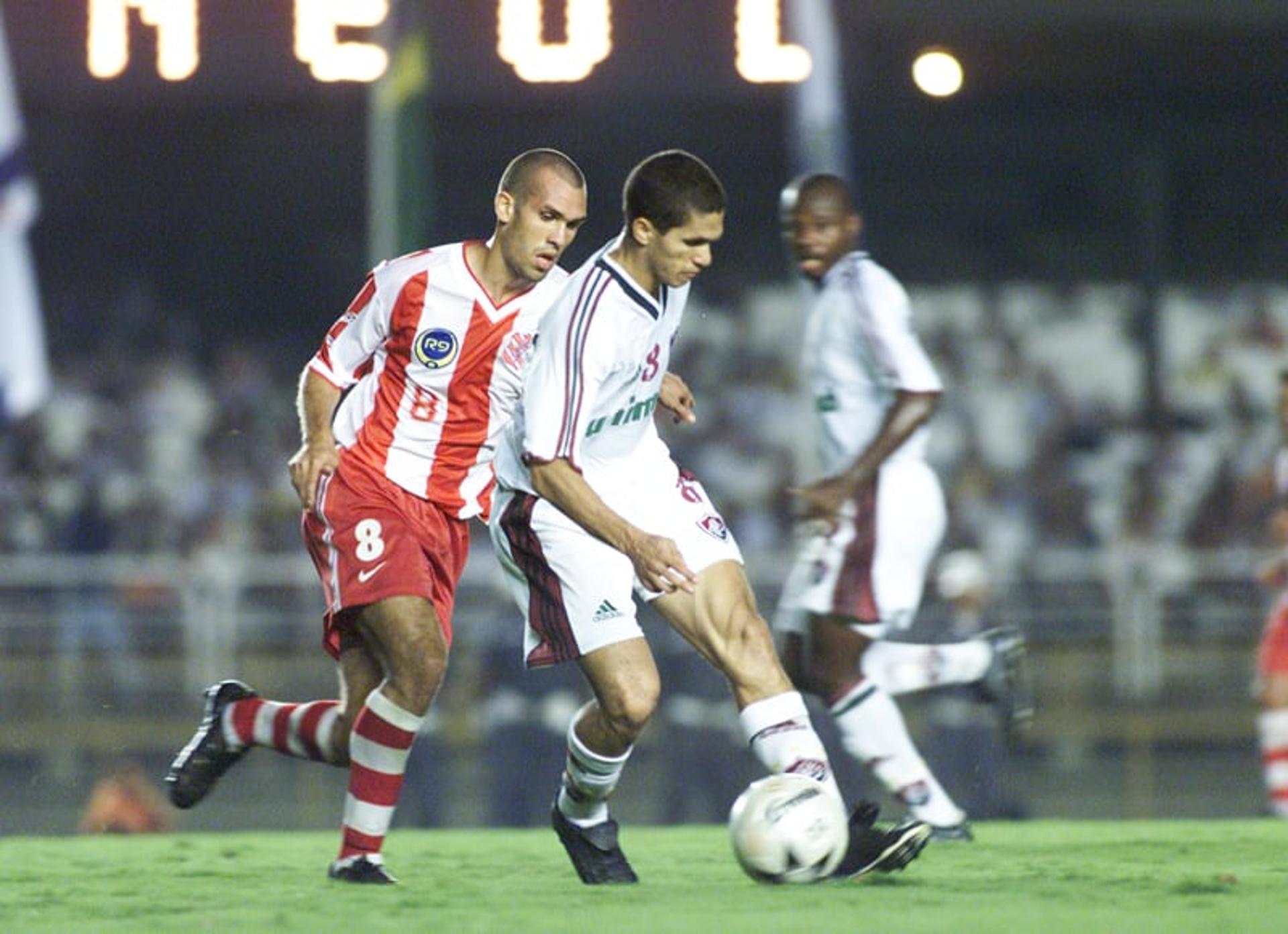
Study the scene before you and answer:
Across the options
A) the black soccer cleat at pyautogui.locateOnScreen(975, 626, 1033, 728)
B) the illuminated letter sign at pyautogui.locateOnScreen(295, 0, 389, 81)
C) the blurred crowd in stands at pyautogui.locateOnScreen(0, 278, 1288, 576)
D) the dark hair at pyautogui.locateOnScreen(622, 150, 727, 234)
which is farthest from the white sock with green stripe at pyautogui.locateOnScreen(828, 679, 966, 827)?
the blurred crowd in stands at pyautogui.locateOnScreen(0, 278, 1288, 576)

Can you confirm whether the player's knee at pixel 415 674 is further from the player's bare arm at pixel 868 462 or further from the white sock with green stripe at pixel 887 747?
the white sock with green stripe at pixel 887 747

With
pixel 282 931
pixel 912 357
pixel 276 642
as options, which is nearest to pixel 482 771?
pixel 276 642

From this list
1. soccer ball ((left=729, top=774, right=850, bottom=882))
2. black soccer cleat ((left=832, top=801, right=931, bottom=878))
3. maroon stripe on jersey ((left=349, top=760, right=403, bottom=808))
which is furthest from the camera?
maroon stripe on jersey ((left=349, top=760, right=403, bottom=808))

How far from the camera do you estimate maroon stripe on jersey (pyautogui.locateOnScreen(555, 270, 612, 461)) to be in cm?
597

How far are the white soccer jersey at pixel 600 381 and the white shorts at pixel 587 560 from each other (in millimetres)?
60

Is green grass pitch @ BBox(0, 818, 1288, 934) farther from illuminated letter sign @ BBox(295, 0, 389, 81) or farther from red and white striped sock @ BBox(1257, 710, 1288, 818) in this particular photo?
illuminated letter sign @ BBox(295, 0, 389, 81)

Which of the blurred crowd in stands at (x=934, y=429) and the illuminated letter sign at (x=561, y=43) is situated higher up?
the illuminated letter sign at (x=561, y=43)

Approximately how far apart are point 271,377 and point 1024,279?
5562mm

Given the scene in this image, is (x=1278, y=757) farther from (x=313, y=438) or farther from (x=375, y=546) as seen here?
(x=313, y=438)

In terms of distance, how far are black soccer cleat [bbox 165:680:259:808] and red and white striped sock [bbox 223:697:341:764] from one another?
24mm

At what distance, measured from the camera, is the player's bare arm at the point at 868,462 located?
7.61 meters

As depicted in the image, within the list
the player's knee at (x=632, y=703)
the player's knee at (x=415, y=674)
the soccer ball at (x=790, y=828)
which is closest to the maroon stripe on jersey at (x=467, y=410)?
the player's knee at (x=415, y=674)

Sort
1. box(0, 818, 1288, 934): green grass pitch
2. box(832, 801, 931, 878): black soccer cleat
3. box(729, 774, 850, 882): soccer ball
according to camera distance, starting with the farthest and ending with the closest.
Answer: box(832, 801, 931, 878): black soccer cleat → box(729, 774, 850, 882): soccer ball → box(0, 818, 1288, 934): green grass pitch

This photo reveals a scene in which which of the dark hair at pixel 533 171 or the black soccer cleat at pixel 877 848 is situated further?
the dark hair at pixel 533 171
